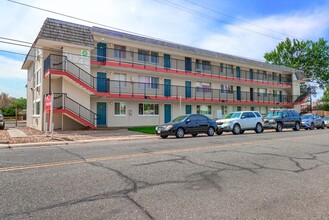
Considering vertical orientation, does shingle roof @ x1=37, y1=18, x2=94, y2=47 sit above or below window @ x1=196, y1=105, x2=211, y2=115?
above

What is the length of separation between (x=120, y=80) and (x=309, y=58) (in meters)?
49.4

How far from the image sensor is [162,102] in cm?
2972

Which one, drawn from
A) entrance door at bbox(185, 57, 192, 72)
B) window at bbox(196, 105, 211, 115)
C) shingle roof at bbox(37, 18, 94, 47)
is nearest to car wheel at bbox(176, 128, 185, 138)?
shingle roof at bbox(37, 18, 94, 47)

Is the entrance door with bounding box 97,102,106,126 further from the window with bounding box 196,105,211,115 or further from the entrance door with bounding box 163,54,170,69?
the window with bounding box 196,105,211,115

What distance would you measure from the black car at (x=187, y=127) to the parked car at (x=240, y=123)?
1350 mm

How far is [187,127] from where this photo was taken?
17906mm

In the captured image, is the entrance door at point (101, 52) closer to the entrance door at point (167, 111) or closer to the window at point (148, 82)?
the window at point (148, 82)

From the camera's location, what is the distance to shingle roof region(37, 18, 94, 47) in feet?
69.6

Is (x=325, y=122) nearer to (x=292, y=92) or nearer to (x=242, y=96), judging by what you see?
(x=242, y=96)

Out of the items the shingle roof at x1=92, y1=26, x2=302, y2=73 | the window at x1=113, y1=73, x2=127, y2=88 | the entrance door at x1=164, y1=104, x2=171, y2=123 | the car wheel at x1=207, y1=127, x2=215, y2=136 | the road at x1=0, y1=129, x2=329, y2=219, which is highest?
the shingle roof at x1=92, y1=26, x2=302, y2=73

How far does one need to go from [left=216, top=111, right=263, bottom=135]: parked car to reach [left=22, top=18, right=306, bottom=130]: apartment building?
6.89 m

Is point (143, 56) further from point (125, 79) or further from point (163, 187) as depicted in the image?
point (163, 187)

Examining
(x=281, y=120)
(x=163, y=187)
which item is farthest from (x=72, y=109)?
(x=281, y=120)

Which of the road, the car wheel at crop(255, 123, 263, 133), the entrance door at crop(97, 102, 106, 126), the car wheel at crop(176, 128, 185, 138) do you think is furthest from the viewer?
the entrance door at crop(97, 102, 106, 126)
